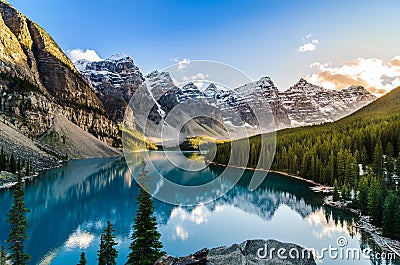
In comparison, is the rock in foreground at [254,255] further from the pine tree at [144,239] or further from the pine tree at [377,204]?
the pine tree at [377,204]

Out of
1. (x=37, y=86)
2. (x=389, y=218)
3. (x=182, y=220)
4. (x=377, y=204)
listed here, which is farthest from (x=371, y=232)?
(x=37, y=86)

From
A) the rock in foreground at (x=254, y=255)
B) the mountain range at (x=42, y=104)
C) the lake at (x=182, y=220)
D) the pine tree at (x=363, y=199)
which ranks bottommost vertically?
the lake at (x=182, y=220)

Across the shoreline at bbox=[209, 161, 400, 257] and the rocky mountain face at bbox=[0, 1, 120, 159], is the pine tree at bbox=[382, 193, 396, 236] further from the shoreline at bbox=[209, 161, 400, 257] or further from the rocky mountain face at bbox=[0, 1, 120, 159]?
the rocky mountain face at bbox=[0, 1, 120, 159]

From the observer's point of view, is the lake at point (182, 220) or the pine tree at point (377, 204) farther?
the pine tree at point (377, 204)

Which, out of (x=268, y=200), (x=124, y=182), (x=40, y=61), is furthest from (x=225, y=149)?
(x=40, y=61)

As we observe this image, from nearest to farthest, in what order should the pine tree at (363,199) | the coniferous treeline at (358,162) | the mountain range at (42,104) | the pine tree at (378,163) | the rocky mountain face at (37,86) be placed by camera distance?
the coniferous treeline at (358,162), the pine tree at (363,199), the pine tree at (378,163), the mountain range at (42,104), the rocky mountain face at (37,86)

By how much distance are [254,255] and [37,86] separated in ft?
465

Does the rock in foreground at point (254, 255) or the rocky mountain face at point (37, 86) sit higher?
the rocky mountain face at point (37, 86)

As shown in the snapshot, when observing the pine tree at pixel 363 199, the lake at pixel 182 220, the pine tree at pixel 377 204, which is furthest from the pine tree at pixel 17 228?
the pine tree at pixel 363 199

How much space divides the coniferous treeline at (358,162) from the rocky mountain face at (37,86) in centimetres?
7059

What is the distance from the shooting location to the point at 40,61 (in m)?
144

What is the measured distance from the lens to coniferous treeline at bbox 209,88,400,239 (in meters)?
27.2

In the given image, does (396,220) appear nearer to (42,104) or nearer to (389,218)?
(389,218)

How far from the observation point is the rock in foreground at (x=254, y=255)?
5.43 metres
